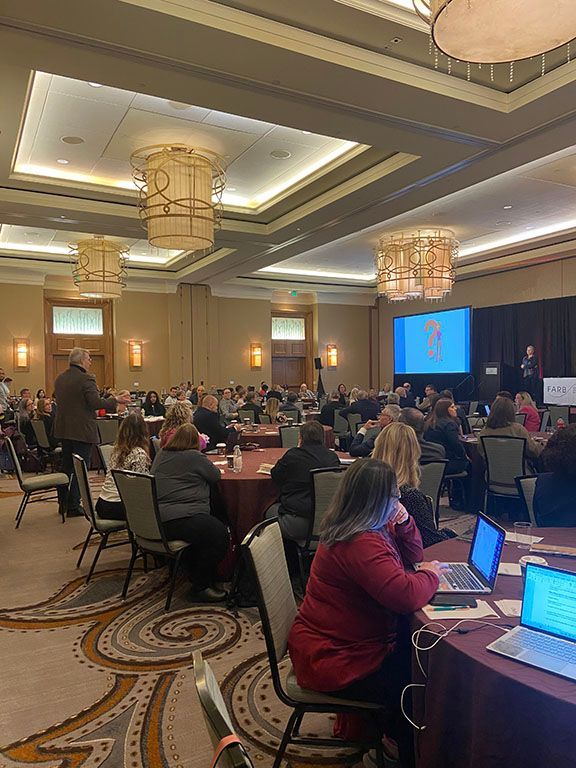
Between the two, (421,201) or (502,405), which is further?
(421,201)

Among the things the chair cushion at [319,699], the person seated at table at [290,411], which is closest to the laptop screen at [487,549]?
the chair cushion at [319,699]

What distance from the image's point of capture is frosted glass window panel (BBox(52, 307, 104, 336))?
587 inches

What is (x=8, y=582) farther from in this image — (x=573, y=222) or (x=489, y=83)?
(x=573, y=222)

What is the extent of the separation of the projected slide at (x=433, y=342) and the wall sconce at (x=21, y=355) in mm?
10113

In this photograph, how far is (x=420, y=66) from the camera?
15.3 feet

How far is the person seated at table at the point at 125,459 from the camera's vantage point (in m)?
4.42

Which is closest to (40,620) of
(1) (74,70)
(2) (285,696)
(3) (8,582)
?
(3) (8,582)

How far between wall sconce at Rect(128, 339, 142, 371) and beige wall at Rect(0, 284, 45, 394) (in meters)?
2.11

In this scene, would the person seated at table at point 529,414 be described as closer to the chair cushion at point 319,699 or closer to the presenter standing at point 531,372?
the presenter standing at point 531,372

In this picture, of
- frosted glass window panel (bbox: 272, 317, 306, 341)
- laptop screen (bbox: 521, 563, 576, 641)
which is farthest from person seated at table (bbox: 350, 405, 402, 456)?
frosted glass window panel (bbox: 272, 317, 306, 341)

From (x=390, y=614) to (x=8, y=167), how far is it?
675cm

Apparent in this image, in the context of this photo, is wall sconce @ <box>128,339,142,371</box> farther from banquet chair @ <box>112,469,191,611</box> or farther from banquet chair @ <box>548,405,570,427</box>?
banquet chair @ <box>112,469,191,611</box>

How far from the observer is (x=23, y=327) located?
550 inches

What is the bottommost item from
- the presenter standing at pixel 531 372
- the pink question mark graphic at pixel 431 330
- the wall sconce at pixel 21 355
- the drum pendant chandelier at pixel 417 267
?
the presenter standing at pixel 531 372
